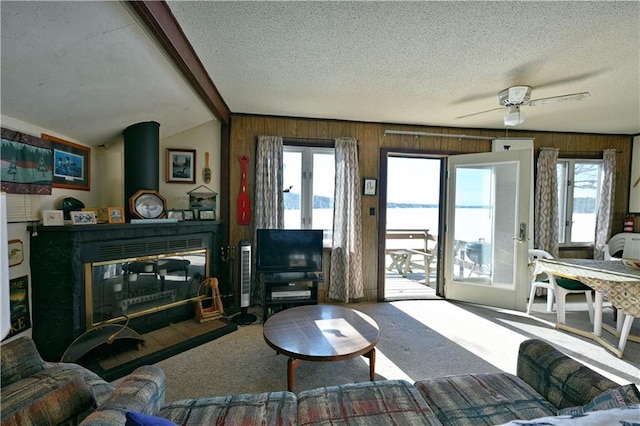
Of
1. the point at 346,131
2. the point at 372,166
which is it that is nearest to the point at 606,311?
the point at 372,166

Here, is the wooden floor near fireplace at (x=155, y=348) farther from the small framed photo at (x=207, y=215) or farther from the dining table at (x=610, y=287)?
the dining table at (x=610, y=287)

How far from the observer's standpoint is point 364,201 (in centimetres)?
370

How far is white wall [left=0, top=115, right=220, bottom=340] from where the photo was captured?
200 centimetres

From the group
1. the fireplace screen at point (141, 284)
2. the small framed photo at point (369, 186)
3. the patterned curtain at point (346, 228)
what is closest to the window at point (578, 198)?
the small framed photo at point (369, 186)

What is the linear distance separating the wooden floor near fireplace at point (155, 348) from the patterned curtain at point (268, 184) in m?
0.75

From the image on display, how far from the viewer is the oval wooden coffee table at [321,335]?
1.75 m

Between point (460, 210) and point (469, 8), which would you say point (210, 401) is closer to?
point (469, 8)

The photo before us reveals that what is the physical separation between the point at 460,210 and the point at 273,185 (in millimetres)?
2608

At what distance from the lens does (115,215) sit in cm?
242

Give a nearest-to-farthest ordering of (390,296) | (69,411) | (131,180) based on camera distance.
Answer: (69,411)
(131,180)
(390,296)

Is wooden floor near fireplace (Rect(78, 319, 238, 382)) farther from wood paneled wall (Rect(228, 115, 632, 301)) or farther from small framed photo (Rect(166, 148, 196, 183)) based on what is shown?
small framed photo (Rect(166, 148, 196, 183))

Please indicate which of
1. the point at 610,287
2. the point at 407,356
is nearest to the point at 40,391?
the point at 407,356

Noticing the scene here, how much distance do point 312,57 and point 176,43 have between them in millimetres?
924

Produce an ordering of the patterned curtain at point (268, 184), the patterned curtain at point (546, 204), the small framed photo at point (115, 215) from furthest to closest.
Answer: the patterned curtain at point (546, 204) → the patterned curtain at point (268, 184) → the small framed photo at point (115, 215)
